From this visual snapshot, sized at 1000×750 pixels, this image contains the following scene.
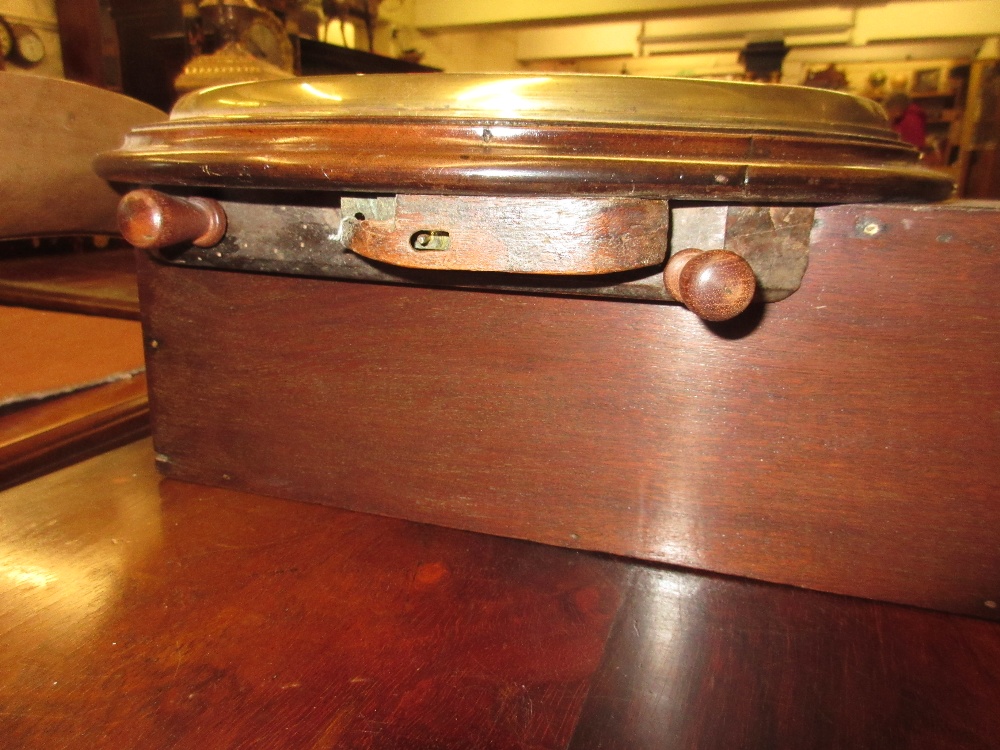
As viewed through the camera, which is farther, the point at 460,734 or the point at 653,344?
the point at 653,344

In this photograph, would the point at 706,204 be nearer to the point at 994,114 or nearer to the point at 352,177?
the point at 352,177

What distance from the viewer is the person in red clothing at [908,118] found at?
6.18 meters

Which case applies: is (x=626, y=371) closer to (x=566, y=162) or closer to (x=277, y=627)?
(x=566, y=162)

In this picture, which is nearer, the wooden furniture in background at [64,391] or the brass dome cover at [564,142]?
the brass dome cover at [564,142]

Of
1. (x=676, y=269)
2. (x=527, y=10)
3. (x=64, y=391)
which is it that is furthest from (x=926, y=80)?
(x=64, y=391)

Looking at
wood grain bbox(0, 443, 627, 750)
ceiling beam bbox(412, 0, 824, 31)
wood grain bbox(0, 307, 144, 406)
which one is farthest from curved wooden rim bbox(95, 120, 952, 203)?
ceiling beam bbox(412, 0, 824, 31)

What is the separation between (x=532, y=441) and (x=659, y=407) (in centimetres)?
12

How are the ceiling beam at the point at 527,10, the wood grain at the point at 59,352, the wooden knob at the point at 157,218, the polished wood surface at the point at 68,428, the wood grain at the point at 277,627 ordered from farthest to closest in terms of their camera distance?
the ceiling beam at the point at 527,10
the wood grain at the point at 59,352
the polished wood surface at the point at 68,428
the wooden knob at the point at 157,218
the wood grain at the point at 277,627

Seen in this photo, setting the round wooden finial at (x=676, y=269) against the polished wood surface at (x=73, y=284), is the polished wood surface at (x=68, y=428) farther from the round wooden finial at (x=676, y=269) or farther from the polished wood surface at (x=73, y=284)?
the round wooden finial at (x=676, y=269)

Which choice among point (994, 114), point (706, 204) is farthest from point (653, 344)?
point (994, 114)

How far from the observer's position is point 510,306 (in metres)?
0.56

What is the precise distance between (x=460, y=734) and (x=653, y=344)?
32 centimetres

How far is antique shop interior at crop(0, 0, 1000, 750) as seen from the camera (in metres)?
0.44

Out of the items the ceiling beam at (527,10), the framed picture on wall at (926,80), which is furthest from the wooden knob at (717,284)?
the framed picture on wall at (926,80)
